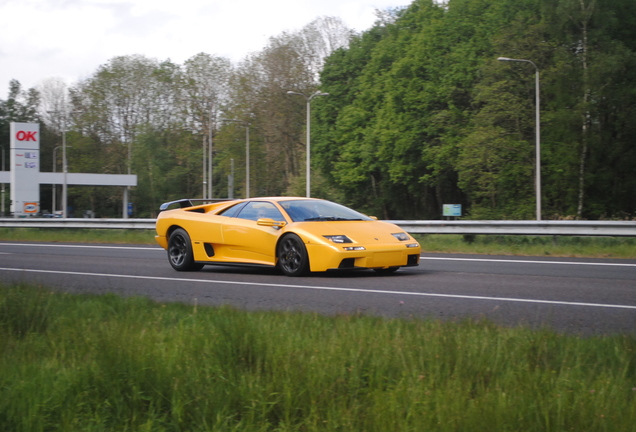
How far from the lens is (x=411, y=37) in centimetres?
5194

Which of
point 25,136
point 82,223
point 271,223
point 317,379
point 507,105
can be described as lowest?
point 317,379

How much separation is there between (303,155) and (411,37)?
15.5m

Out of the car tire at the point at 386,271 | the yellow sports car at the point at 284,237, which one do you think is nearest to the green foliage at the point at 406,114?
the car tire at the point at 386,271

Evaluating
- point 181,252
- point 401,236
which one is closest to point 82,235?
point 181,252

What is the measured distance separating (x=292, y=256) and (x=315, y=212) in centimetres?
96

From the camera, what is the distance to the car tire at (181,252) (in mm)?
13070

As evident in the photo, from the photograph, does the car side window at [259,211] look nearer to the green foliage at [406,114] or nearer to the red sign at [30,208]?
the green foliage at [406,114]

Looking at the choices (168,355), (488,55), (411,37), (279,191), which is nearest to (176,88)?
(279,191)

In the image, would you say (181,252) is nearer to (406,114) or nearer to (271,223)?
(271,223)

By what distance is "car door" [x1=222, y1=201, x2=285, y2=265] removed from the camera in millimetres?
11891

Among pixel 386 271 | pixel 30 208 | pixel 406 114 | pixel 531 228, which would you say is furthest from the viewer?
pixel 30 208

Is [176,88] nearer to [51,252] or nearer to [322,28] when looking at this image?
[322,28]

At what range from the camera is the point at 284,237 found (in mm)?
11656

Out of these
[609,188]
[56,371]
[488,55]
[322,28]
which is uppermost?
[322,28]
